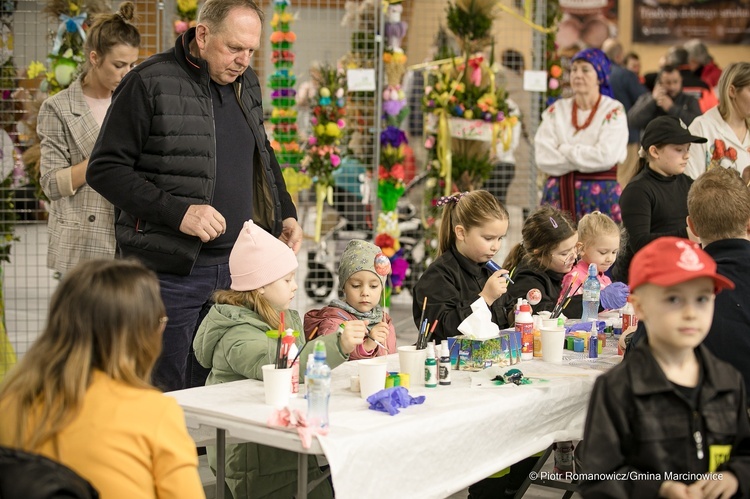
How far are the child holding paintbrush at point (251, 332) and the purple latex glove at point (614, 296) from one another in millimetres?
1702

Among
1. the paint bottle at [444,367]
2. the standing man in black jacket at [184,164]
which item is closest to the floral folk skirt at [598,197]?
the standing man in black jacket at [184,164]

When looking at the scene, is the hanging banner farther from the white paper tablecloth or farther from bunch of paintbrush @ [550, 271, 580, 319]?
the white paper tablecloth

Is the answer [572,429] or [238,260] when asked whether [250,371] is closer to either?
[238,260]

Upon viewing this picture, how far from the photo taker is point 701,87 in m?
8.98

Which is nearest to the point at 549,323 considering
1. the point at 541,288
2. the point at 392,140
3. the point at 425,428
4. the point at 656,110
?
the point at 541,288

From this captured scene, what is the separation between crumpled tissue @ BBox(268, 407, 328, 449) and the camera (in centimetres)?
241

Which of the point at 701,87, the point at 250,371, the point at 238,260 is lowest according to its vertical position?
the point at 250,371

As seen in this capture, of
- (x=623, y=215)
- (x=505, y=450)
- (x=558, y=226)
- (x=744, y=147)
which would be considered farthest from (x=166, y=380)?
(x=744, y=147)

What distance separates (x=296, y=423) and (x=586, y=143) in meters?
3.99

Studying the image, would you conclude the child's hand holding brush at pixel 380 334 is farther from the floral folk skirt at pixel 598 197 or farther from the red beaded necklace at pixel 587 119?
the red beaded necklace at pixel 587 119

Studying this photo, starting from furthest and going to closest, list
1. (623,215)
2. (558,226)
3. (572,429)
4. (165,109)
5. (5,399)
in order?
(623,215) < (558,226) < (165,109) < (572,429) < (5,399)

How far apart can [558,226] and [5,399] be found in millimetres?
2644

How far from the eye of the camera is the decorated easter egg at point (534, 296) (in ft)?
13.1

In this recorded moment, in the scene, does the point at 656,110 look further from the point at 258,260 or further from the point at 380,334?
the point at 258,260
